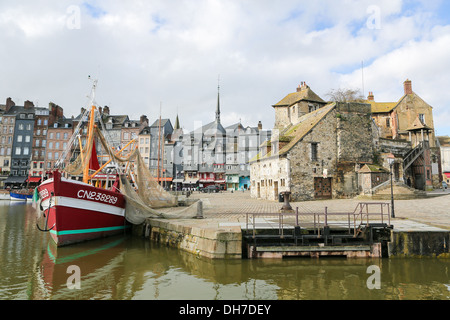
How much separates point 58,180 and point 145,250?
450 centimetres

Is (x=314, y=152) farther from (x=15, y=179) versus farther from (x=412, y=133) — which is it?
(x=15, y=179)

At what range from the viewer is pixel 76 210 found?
11.3 m

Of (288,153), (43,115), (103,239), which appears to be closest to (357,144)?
(288,153)

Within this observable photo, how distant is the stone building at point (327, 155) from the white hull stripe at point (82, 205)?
1370cm

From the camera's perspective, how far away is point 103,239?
12.7 m

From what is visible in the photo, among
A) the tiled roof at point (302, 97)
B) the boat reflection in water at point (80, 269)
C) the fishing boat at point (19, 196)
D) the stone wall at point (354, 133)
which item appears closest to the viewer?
the boat reflection in water at point (80, 269)

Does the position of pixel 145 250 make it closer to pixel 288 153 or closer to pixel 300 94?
pixel 288 153

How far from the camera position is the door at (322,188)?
2262cm

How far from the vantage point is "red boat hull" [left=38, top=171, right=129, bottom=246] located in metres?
10.8

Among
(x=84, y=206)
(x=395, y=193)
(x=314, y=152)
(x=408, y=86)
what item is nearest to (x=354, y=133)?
(x=314, y=152)

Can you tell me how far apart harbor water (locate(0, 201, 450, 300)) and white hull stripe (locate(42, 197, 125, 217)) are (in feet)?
6.26

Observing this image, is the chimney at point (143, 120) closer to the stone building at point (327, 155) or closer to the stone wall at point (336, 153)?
the stone building at point (327, 155)

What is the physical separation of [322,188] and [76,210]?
18742 millimetres

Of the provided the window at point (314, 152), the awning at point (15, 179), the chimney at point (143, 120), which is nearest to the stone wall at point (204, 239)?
the window at point (314, 152)
